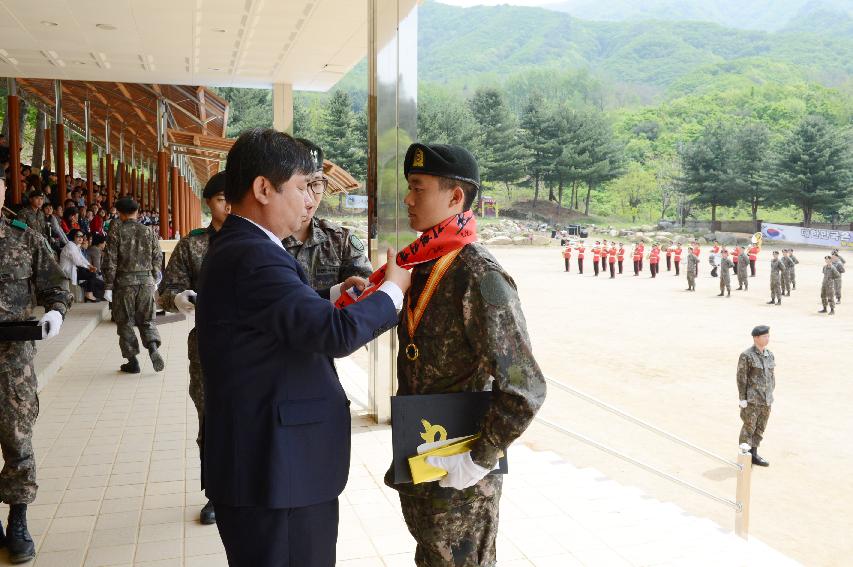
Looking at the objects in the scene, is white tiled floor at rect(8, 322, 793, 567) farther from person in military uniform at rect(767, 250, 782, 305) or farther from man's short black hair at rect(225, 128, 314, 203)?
person in military uniform at rect(767, 250, 782, 305)

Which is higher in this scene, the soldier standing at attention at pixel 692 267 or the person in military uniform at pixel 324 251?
the person in military uniform at pixel 324 251

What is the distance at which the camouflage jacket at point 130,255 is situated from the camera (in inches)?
259

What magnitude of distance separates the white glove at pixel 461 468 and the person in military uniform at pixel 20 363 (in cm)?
179

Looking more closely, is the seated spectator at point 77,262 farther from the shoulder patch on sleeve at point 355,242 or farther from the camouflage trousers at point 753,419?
the camouflage trousers at point 753,419

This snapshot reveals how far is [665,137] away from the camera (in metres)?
56.6

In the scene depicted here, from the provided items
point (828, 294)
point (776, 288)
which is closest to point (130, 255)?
point (828, 294)

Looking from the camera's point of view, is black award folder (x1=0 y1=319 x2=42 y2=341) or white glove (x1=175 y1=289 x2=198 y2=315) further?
white glove (x1=175 y1=289 x2=198 y2=315)

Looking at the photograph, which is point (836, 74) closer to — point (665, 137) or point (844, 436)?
point (665, 137)

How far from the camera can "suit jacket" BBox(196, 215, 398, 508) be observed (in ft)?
4.43

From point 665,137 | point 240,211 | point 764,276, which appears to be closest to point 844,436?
point 240,211

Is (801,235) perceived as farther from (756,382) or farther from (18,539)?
(18,539)

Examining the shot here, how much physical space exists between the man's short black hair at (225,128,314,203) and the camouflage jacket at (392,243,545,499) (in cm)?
38

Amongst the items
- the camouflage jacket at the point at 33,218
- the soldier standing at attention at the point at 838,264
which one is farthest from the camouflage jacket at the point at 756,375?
the soldier standing at attention at the point at 838,264

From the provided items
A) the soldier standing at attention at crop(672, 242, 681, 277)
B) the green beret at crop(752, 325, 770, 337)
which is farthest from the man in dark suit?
the soldier standing at attention at crop(672, 242, 681, 277)
